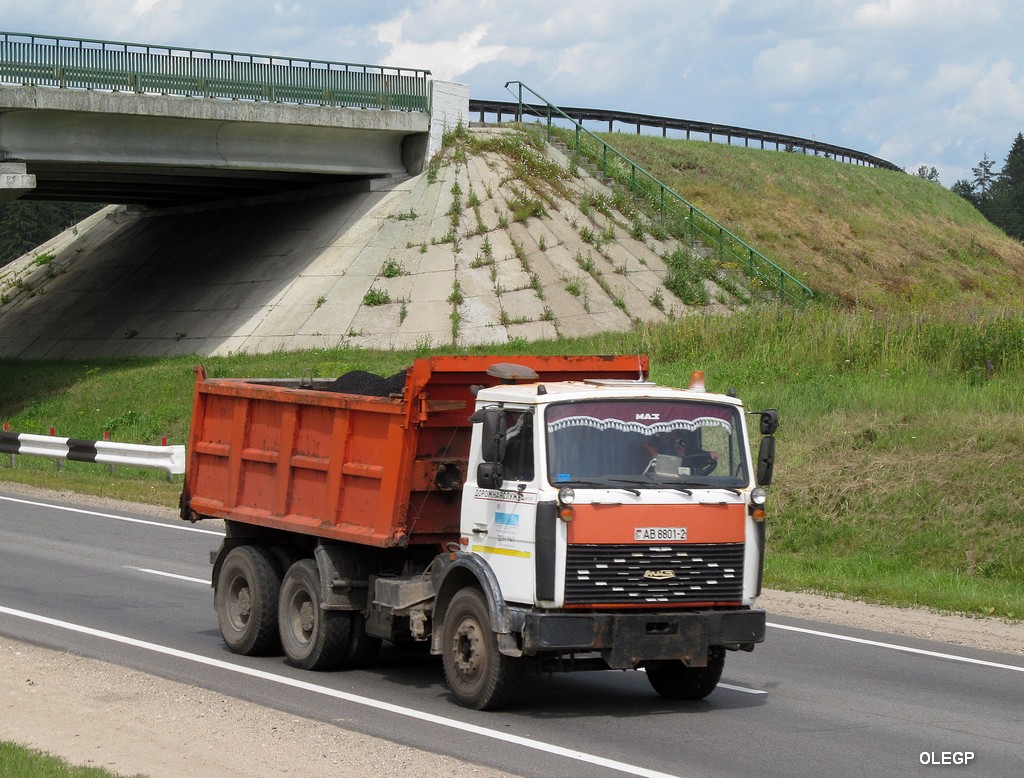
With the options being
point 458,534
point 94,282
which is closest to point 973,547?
point 458,534

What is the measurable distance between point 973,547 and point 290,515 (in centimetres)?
891

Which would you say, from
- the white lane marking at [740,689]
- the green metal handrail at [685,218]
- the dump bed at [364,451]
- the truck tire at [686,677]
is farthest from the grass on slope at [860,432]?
the green metal handrail at [685,218]

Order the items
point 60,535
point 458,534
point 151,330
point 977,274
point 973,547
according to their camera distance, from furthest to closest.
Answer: point 977,274 → point 151,330 → point 60,535 → point 973,547 → point 458,534

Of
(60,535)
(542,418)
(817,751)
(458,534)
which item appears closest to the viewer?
(817,751)

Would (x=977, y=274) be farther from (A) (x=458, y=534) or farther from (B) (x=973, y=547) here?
(A) (x=458, y=534)

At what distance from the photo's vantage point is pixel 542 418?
9117 mm

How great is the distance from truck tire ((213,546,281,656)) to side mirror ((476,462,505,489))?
9.91 ft

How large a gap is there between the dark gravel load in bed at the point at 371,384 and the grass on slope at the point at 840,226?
99.5 feet

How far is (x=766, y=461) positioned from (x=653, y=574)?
1.15m

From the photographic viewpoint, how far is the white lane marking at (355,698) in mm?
8031

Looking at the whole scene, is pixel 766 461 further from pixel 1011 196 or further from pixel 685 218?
pixel 1011 196

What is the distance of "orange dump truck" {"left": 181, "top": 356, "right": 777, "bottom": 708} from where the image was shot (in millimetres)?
8867

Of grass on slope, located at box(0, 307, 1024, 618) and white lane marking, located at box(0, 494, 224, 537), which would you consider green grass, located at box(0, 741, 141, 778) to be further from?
white lane marking, located at box(0, 494, 224, 537)

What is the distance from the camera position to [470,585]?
947cm
